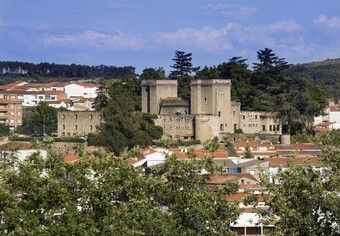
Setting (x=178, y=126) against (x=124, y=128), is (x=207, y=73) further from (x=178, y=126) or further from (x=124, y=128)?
(x=124, y=128)

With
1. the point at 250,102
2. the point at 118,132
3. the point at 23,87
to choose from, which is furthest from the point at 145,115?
the point at 23,87

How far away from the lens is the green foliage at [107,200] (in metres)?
18.8

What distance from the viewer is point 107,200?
64.0ft

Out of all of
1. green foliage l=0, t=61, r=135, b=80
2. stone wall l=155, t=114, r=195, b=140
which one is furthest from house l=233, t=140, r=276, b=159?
green foliage l=0, t=61, r=135, b=80

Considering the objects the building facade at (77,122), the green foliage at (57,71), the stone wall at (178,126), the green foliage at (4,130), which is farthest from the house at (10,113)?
the green foliage at (57,71)

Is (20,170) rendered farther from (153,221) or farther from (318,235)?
(318,235)

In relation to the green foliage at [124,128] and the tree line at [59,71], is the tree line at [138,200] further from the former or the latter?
the tree line at [59,71]

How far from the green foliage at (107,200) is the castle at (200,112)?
34.8 metres

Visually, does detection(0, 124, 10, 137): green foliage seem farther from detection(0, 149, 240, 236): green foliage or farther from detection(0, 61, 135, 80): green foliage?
detection(0, 61, 135, 80): green foliage

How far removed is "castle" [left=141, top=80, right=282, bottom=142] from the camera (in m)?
55.9

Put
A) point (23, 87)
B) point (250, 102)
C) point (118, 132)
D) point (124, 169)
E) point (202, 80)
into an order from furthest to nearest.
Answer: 1. point (23, 87)
2. point (250, 102)
3. point (202, 80)
4. point (118, 132)
5. point (124, 169)

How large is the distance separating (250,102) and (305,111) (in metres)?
3.46

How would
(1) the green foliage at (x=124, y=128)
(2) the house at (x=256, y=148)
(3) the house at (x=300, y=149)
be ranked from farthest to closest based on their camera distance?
(1) the green foliage at (x=124, y=128) → (2) the house at (x=256, y=148) → (3) the house at (x=300, y=149)

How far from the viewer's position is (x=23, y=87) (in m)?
100
